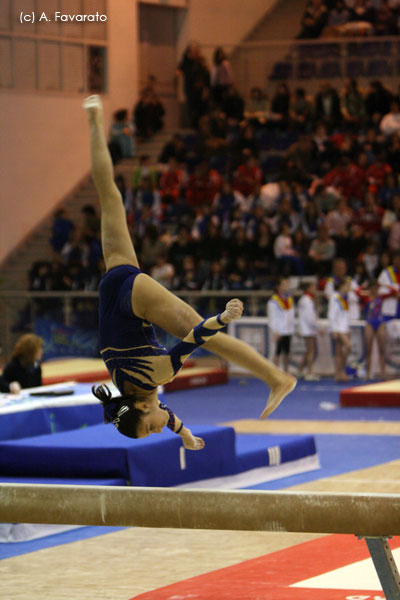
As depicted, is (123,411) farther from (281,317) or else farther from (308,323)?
(308,323)

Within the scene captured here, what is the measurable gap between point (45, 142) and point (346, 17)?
6816mm

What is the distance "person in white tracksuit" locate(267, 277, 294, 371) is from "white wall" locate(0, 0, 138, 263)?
6.81 m

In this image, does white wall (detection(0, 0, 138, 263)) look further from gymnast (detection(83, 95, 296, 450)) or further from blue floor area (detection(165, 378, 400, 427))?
gymnast (detection(83, 95, 296, 450))

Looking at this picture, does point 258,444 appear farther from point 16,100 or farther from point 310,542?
point 16,100

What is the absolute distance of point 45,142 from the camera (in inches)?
791

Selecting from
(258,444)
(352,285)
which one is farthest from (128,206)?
(258,444)

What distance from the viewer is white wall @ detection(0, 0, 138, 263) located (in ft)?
63.7

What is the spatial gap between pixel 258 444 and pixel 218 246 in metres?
8.01

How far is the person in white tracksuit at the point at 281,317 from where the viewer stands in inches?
583

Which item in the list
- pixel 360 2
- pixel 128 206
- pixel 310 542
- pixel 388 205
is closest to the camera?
pixel 310 542

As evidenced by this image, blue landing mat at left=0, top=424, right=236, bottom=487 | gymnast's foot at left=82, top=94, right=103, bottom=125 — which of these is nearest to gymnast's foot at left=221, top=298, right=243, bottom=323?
gymnast's foot at left=82, top=94, right=103, bottom=125

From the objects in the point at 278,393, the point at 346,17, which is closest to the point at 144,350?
the point at 278,393

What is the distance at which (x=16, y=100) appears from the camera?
19.4 meters

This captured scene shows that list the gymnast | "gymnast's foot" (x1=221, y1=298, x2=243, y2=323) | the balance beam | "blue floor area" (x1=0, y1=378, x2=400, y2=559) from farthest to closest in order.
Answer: "blue floor area" (x1=0, y1=378, x2=400, y2=559) < the gymnast < the balance beam < "gymnast's foot" (x1=221, y1=298, x2=243, y2=323)
